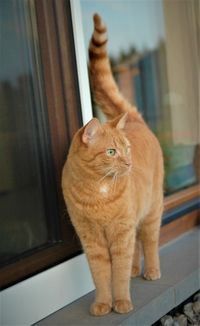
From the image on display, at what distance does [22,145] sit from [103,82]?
1.67ft

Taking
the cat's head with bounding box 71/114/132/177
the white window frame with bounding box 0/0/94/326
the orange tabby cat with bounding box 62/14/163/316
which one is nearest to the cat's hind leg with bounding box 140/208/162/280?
the orange tabby cat with bounding box 62/14/163/316

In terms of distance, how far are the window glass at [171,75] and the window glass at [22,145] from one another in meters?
1.23

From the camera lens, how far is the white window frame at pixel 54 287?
5.43 feet

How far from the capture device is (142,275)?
6.82 feet

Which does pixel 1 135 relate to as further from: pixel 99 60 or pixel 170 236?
pixel 170 236

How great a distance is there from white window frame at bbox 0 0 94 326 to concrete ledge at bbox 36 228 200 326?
4 centimetres

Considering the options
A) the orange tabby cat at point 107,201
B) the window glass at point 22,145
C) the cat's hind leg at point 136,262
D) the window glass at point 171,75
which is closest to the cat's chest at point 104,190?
the orange tabby cat at point 107,201

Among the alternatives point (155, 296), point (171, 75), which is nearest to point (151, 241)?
point (155, 296)

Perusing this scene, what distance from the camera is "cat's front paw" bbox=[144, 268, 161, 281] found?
2020mm

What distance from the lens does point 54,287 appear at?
182 centimetres

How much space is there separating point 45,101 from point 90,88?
30cm

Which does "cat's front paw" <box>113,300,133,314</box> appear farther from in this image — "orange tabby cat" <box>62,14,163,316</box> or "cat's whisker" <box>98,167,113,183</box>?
"cat's whisker" <box>98,167,113,183</box>

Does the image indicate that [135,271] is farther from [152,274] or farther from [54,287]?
[54,287]

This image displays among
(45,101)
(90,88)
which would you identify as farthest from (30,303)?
(90,88)
